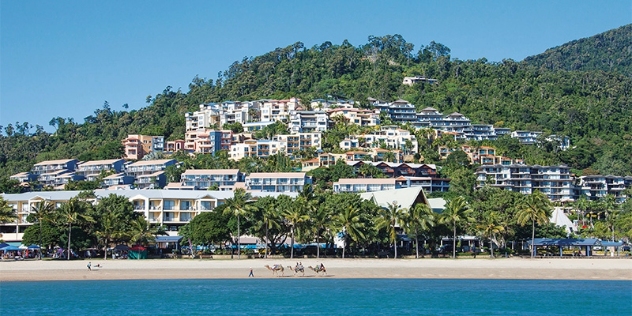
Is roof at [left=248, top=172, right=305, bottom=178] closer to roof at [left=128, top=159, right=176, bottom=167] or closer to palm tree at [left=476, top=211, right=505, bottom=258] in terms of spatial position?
roof at [left=128, top=159, right=176, bottom=167]

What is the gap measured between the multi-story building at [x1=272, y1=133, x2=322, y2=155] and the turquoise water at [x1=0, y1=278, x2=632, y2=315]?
3792 inches

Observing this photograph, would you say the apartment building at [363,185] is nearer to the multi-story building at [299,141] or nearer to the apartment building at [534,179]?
the apartment building at [534,179]

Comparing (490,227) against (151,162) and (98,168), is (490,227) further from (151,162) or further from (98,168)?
(98,168)

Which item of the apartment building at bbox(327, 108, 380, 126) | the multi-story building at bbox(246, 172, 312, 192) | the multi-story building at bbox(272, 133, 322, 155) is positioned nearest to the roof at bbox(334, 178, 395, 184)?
the multi-story building at bbox(246, 172, 312, 192)

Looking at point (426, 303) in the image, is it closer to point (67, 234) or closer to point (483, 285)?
point (483, 285)

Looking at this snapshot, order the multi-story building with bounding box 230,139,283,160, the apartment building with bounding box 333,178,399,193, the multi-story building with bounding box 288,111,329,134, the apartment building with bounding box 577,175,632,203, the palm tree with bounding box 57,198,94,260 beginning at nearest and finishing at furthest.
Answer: the palm tree with bounding box 57,198,94,260 → the apartment building with bounding box 333,178,399,193 → the apartment building with bounding box 577,175,632,203 → the multi-story building with bounding box 230,139,283,160 → the multi-story building with bounding box 288,111,329,134

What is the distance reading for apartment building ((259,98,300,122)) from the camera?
6969 inches

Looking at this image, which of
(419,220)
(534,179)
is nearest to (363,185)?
(534,179)

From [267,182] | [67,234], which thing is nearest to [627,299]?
[67,234]

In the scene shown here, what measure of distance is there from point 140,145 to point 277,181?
5024 centimetres

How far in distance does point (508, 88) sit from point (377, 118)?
4387cm

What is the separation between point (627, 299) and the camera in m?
49.6

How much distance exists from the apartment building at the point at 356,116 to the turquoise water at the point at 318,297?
11005 centimetres

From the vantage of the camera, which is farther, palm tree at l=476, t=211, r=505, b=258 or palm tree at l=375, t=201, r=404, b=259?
palm tree at l=476, t=211, r=505, b=258
